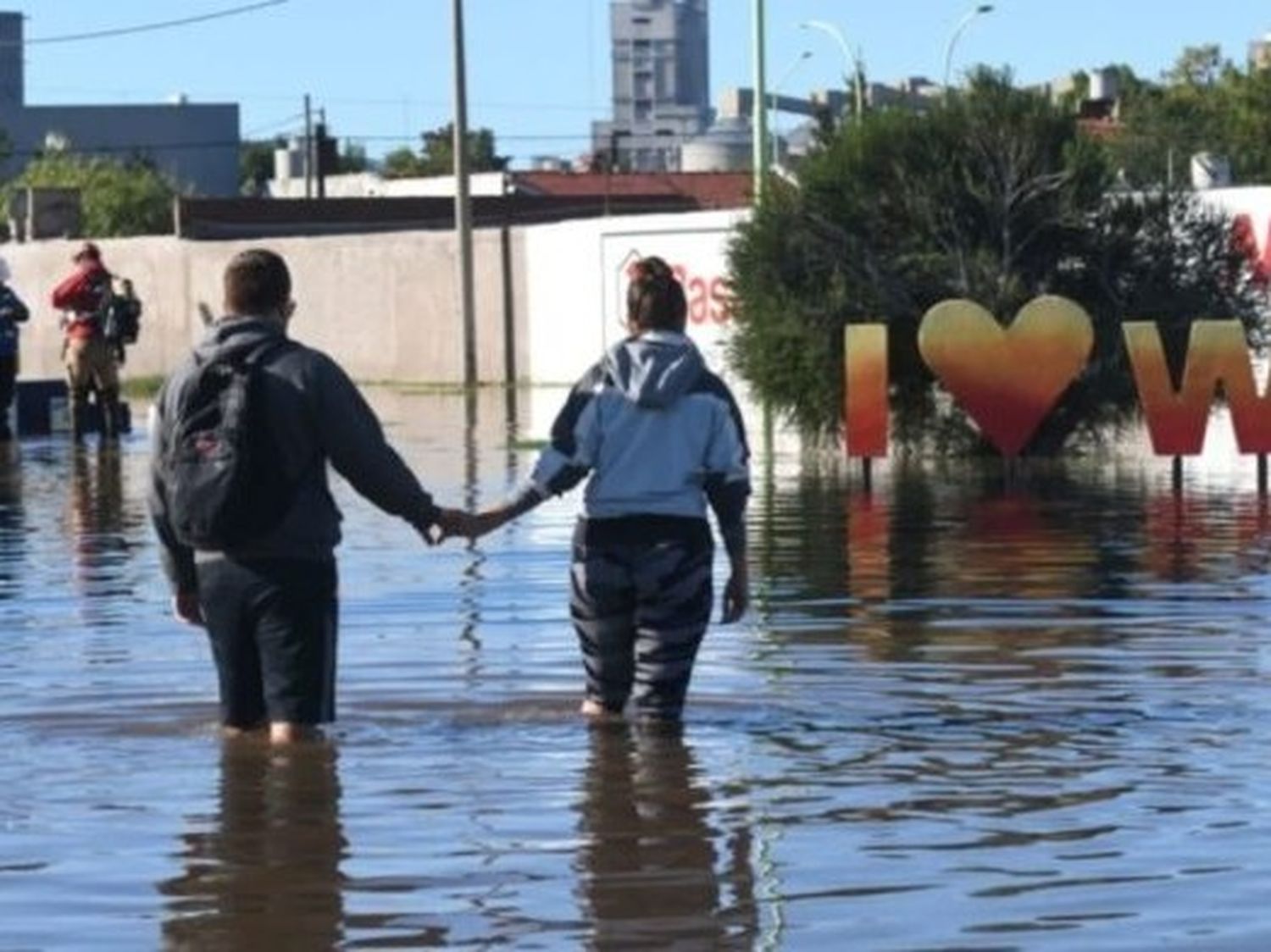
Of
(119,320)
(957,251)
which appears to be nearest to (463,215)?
(119,320)

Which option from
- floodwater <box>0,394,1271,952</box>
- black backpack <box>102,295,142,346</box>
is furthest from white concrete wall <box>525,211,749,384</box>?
floodwater <box>0,394,1271,952</box>

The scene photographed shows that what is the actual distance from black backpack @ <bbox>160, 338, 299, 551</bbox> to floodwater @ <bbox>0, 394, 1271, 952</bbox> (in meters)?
0.80

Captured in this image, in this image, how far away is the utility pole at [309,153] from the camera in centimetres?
11375

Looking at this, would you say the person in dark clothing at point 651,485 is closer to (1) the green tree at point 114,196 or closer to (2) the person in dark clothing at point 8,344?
(2) the person in dark clothing at point 8,344

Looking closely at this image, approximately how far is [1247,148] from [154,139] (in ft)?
244

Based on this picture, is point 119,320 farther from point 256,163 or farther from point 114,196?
point 256,163

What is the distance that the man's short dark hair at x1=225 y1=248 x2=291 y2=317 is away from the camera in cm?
1130

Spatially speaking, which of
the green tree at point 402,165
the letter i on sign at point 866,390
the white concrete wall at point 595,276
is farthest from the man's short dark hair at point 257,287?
the green tree at point 402,165

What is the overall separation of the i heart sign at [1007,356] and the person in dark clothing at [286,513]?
46.1ft

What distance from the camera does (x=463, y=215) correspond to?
1922 inches

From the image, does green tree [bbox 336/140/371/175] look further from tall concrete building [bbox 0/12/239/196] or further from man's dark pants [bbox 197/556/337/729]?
man's dark pants [bbox 197/556/337/729]

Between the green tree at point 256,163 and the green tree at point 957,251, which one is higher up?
the green tree at point 256,163

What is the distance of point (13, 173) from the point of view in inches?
5546

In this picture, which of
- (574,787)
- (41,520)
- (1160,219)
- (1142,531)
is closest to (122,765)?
(574,787)
